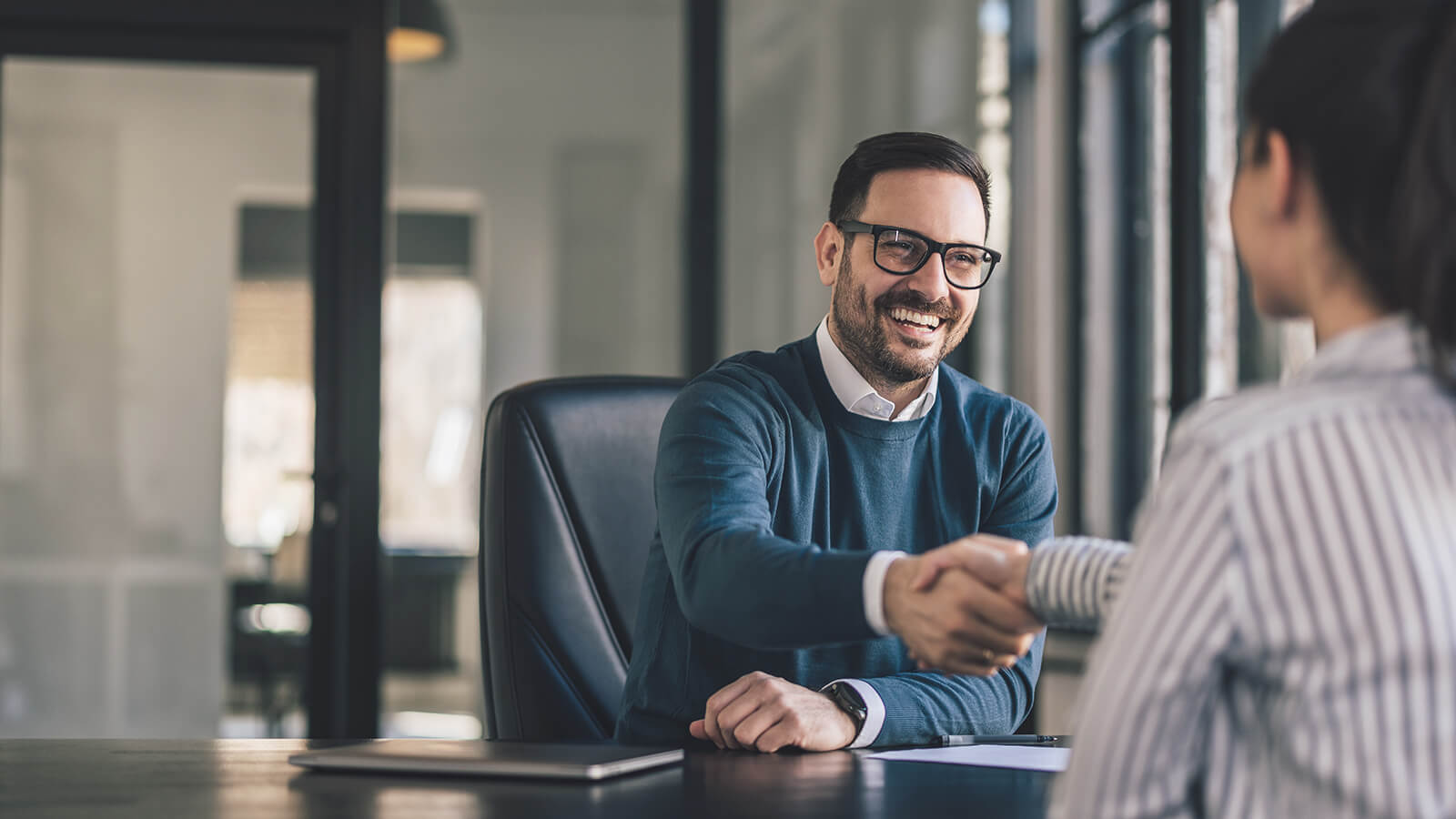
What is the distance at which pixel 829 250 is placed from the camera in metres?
1.81

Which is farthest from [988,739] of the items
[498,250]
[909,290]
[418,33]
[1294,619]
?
[418,33]

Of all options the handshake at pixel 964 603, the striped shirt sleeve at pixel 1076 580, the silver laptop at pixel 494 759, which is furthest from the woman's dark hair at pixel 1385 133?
the silver laptop at pixel 494 759

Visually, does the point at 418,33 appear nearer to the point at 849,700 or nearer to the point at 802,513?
the point at 802,513

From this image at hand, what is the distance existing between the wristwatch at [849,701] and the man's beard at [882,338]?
0.43 m

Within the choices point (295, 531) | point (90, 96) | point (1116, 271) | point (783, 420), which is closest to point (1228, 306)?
point (1116, 271)

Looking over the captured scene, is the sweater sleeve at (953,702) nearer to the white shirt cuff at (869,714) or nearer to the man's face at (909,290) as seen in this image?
the white shirt cuff at (869,714)

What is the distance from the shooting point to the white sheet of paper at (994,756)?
3.87 feet

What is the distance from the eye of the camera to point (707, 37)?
395cm

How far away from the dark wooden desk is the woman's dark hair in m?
0.46

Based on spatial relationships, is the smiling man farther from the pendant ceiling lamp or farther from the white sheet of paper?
the pendant ceiling lamp

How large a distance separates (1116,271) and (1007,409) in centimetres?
214

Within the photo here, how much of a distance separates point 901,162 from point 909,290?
16 cm

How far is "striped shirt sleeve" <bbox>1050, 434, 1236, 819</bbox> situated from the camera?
70 centimetres

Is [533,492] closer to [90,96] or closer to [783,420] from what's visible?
[783,420]
